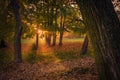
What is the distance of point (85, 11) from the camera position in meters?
5.00

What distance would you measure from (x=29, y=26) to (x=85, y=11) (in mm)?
14037

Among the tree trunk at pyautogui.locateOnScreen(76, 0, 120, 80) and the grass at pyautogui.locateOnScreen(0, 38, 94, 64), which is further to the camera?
the grass at pyautogui.locateOnScreen(0, 38, 94, 64)

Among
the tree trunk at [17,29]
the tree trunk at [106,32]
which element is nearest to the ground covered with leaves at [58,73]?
the tree trunk at [17,29]

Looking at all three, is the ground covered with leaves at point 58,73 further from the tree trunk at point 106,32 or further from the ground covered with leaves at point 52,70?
the tree trunk at point 106,32

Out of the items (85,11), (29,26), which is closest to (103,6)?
(85,11)

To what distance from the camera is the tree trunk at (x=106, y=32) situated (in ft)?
14.7

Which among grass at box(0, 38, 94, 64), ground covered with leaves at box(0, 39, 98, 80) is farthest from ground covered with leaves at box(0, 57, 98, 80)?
grass at box(0, 38, 94, 64)

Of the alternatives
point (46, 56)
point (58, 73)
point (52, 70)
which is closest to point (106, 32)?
point (58, 73)

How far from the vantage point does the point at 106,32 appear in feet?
14.9

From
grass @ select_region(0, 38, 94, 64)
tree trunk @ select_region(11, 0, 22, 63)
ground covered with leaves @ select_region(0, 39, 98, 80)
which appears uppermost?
tree trunk @ select_region(11, 0, 22, 63)

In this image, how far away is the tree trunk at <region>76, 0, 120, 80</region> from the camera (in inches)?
176

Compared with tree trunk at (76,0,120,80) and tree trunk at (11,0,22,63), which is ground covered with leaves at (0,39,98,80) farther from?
tree trunk at (76,0,120,80)

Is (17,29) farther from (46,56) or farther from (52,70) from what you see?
(46,56)

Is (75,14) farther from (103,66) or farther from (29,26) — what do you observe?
(103,66)
